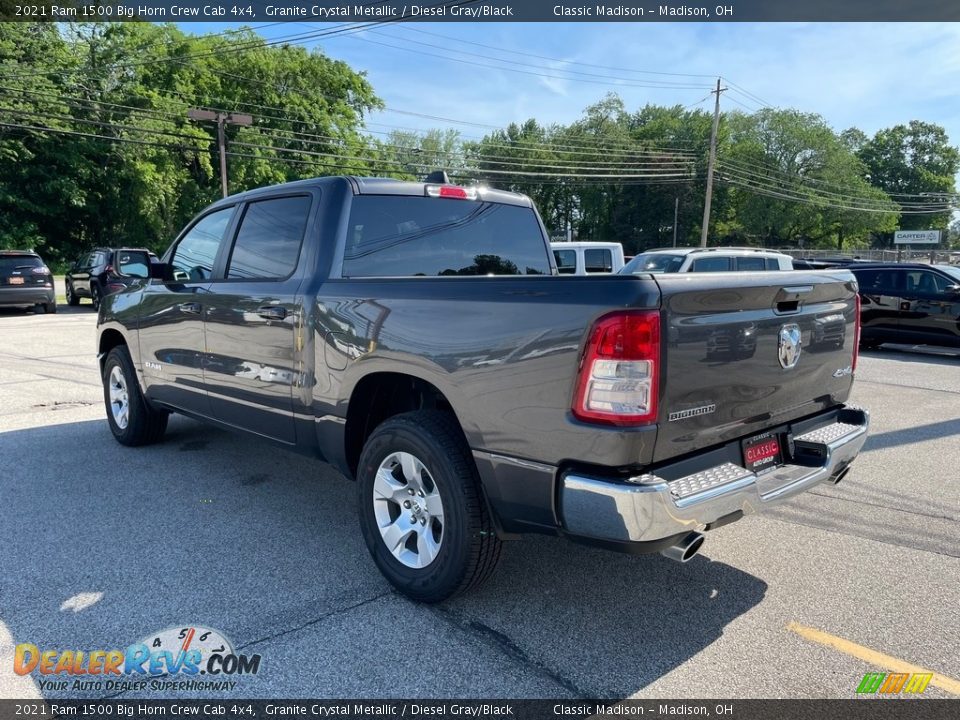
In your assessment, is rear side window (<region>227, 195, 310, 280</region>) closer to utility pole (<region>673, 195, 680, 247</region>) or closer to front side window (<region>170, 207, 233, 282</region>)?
front side window (<region>170, 207, 233, 282</region>)

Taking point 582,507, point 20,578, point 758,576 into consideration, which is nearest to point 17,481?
point 20,578

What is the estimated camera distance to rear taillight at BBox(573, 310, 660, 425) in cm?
236

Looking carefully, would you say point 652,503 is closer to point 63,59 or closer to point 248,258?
point 248,258

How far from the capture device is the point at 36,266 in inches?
713

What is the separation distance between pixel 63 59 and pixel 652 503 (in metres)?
43.5

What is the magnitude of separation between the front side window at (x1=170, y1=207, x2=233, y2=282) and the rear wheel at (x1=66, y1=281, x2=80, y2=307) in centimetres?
1867

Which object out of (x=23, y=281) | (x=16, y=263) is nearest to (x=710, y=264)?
(x=23, y=281)

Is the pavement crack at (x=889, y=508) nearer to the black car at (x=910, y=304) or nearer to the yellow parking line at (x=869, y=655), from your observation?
the yellow parking line at (x=869, y=655)

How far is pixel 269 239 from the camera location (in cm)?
414

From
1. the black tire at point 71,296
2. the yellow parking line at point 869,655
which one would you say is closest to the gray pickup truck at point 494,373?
the yellow parking line at point 869,655

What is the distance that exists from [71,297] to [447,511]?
22358 millimetres

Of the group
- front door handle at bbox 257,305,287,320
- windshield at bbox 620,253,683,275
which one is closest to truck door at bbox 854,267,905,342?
windshield at bbox 620,253,683,275

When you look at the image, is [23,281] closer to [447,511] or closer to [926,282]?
[447,511]

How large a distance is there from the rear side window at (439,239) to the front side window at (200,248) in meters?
1.36
